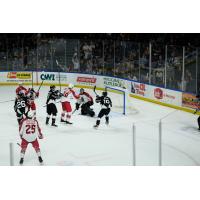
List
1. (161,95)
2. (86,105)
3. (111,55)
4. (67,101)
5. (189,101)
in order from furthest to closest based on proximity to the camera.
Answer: (111,55)
(161,95)
(189,101)
(86,105)
(67,101)

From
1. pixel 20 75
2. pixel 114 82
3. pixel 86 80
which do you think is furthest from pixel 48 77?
pixel 114 82

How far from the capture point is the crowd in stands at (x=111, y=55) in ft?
46.5

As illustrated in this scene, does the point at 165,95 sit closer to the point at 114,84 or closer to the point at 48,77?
the point at 114,84

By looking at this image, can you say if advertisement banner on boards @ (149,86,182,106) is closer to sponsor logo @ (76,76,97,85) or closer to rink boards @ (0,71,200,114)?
rink boards @ (0,71,200,114)

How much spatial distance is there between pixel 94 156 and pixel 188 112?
4.53m

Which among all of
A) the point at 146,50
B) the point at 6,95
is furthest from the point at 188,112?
the point at 6,95

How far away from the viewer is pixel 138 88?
1577 centimetres

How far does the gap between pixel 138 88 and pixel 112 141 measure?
5.51m

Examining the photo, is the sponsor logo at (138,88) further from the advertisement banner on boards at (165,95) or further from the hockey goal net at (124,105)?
the hockey goal net at (124,105)

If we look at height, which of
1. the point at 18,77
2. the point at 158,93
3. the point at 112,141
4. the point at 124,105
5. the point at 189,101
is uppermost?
the point at 18,77

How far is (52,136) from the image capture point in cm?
1093

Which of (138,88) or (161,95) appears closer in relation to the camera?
(161,95)

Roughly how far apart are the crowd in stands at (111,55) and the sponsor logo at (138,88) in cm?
23

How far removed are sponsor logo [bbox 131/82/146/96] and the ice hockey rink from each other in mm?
2084
